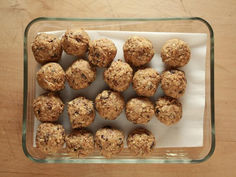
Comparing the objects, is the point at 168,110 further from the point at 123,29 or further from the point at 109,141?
the point at 123,29

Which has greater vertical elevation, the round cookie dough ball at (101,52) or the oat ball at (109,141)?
the round cookie dough ball at (101,52)

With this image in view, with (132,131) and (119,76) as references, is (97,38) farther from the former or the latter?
(132,131)

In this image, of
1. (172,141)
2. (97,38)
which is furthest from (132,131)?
(97,38)

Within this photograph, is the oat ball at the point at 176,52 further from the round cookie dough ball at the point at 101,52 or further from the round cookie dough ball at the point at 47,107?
the round cookie dough ball at the point at 47,107

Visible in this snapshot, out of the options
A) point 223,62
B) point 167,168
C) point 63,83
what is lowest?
point 167,168

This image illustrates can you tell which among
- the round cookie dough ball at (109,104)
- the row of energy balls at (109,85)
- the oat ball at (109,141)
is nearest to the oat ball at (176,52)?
the row of energy balls at (109,85)

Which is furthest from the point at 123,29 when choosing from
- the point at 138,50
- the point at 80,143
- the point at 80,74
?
the point at 80,143
